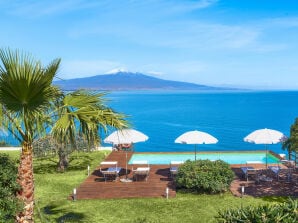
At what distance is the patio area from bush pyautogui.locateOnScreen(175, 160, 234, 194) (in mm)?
570

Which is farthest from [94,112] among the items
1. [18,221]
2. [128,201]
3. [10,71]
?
[128,201]

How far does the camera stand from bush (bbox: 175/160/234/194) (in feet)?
41.7

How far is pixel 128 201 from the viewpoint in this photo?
12.1m

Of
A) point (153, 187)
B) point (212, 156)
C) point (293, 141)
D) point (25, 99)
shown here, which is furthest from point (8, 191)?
point (212, 156)

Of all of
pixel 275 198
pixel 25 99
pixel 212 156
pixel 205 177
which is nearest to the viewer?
pixel 25 99

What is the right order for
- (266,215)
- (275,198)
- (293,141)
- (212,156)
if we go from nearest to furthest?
(266,215)
(275,198)
(293,141)
(212,156)

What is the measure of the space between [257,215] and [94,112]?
351cm

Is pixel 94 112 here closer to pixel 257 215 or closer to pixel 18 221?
pixel 18 221

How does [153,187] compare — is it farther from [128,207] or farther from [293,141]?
[293,141]

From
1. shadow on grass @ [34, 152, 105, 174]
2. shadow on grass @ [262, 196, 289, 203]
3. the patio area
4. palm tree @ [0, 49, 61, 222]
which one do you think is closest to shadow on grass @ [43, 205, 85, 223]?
the patio area

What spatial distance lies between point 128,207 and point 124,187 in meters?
2.59

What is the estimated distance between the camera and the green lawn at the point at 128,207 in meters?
10.2

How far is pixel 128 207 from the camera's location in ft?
37.3

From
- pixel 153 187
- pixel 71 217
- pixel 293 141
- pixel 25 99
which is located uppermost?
pixel 25 99
